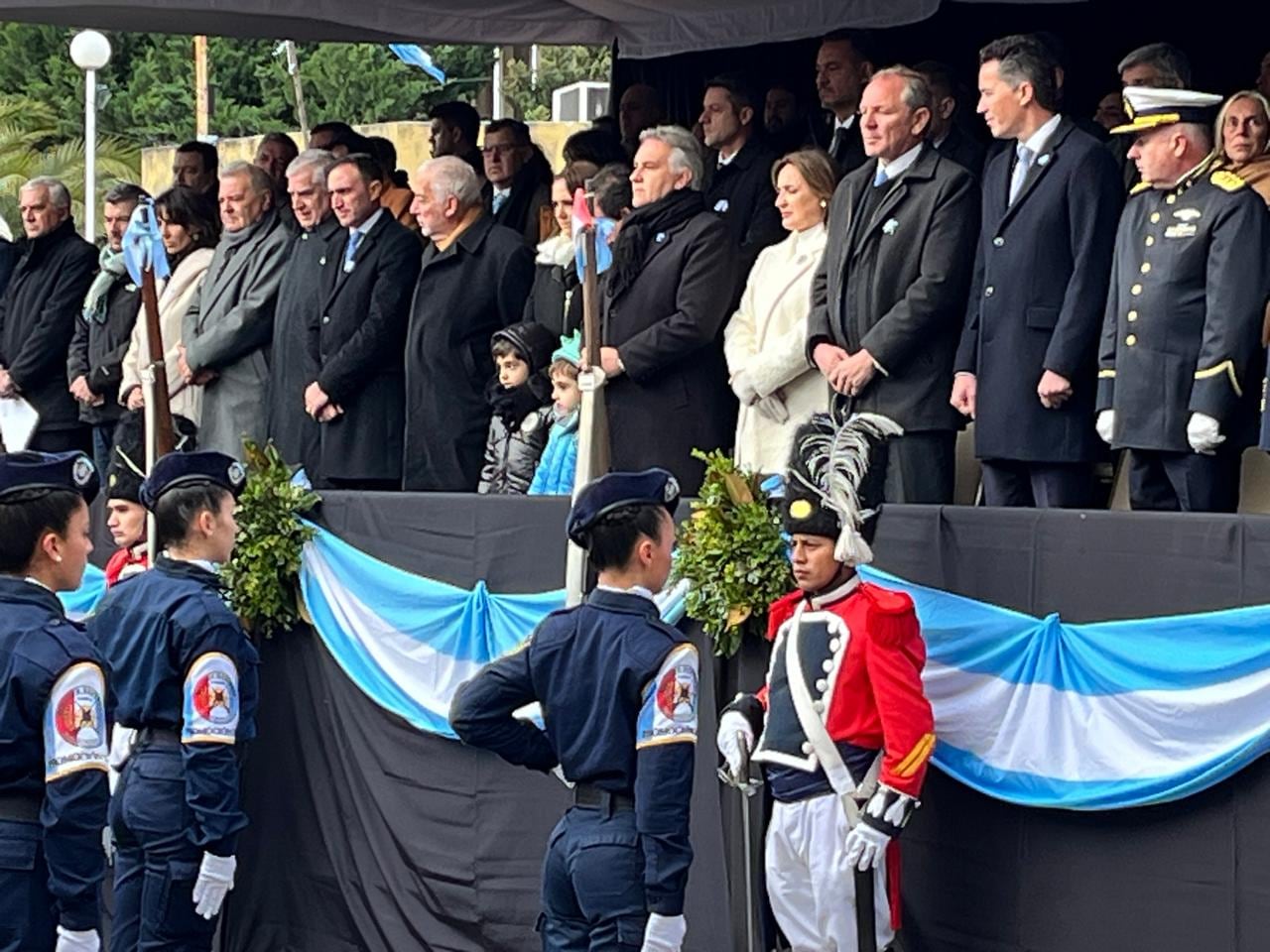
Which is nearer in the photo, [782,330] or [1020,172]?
[1020,172]

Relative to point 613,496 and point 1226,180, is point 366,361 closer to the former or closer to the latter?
point 613,496

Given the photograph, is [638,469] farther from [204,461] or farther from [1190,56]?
[1190,56]

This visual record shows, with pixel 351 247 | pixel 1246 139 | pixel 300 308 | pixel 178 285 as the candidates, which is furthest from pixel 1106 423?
pixel 178 285

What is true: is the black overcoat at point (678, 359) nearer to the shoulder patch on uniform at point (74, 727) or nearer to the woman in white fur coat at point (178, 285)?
the woman in white fur coat at point (178, 285)

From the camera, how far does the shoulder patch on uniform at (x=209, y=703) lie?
27.5 feet

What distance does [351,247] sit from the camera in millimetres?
11148

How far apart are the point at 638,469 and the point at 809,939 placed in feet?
8.78

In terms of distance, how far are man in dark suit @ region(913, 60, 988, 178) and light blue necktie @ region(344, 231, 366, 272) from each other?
9.04 feet

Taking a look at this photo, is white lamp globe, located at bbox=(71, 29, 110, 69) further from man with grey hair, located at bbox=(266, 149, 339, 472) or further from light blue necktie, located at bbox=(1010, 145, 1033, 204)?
light blue necktie, located at bbox=(1010, 145, 1033, 204)

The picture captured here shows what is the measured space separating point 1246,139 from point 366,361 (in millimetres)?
4270

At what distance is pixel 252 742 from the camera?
10.6 m

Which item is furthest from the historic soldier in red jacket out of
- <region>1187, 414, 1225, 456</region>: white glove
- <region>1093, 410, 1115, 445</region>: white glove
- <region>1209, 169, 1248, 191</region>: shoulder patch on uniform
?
<region>1209, 169, 1248, 191</region>: shoulder patch on uniform

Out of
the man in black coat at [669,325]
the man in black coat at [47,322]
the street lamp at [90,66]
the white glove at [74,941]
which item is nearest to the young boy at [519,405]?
the man in black coat at [669,325]

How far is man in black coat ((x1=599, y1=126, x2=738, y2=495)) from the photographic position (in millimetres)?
9688
